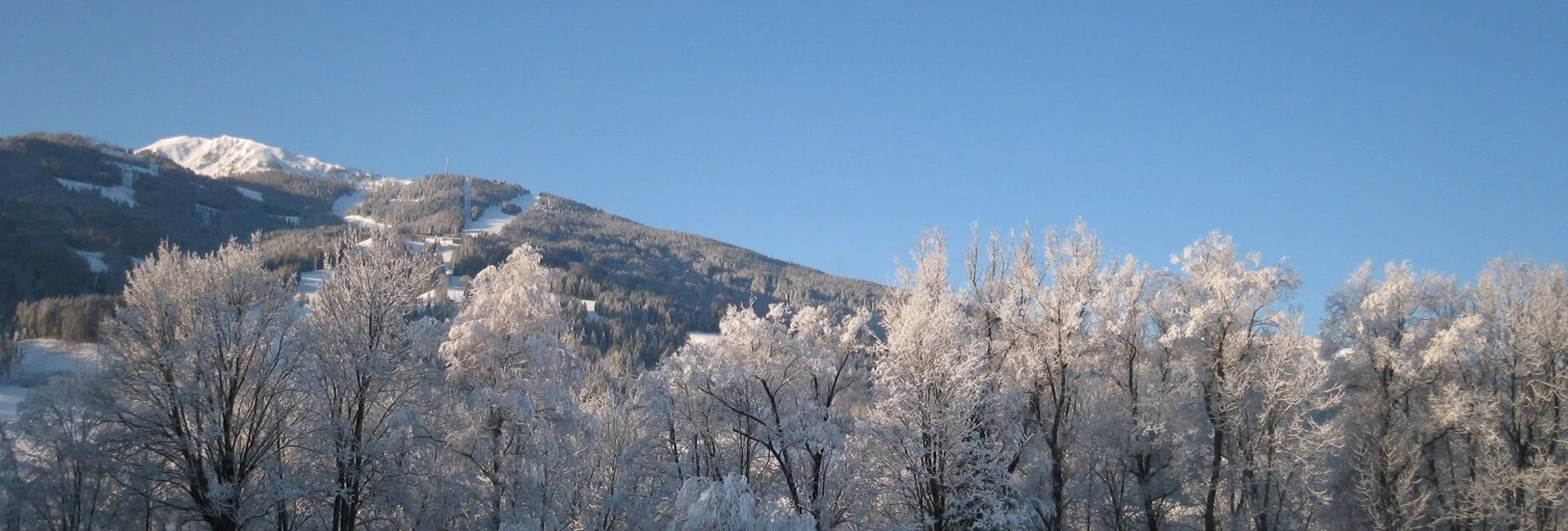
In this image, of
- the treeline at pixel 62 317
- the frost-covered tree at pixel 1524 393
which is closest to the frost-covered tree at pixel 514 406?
the frost-covered tree at pixel 1524 393

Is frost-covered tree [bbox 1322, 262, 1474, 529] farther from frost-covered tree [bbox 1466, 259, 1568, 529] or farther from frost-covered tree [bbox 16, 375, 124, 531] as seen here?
frost-covered tree [bbox 16, 375, 124, 531]

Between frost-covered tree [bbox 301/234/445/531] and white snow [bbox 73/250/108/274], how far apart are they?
136369 mm

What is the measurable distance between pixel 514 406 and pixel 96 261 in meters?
151

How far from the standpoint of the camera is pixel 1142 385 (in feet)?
79.7

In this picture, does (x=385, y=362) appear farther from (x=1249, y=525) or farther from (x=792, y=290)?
(x=792, y=290)

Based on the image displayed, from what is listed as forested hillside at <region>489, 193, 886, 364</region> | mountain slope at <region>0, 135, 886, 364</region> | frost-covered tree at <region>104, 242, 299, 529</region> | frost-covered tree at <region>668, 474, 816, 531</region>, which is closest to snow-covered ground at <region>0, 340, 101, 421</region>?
mountain slope at <region>0, 135, 886, 364</region>

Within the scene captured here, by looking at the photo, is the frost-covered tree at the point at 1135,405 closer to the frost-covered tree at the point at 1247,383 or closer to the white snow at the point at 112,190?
the frost-covered tree at the point at 1247,383

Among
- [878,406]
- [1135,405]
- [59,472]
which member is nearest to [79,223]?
[59,472]

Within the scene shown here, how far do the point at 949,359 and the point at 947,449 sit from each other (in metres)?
1.91

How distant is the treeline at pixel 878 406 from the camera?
799 inches

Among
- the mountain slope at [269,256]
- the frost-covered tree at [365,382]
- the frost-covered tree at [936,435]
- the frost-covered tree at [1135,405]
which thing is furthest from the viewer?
the mountain slope at [269,256]

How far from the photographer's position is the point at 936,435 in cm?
1952

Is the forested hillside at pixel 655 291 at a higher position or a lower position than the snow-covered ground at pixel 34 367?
higher

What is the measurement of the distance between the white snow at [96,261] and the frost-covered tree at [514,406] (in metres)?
138
